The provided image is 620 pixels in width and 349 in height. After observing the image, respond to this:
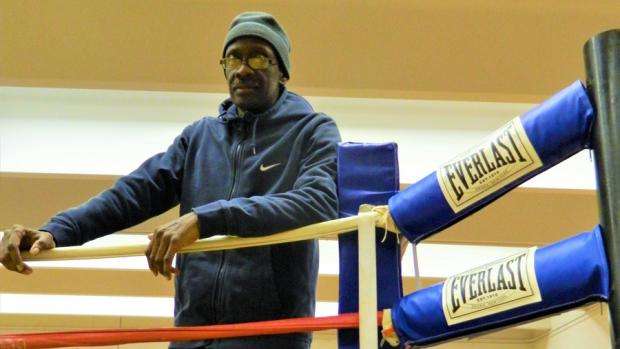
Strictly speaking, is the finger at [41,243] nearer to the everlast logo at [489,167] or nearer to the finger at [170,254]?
the finger at [170,254]

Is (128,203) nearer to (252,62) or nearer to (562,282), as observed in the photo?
(252,62)

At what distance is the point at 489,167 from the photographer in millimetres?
1245

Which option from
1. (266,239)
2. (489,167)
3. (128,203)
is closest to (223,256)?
(266,239)

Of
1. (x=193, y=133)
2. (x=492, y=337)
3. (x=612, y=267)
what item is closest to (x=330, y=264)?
(x=492, y=337)

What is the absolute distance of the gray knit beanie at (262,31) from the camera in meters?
1.65

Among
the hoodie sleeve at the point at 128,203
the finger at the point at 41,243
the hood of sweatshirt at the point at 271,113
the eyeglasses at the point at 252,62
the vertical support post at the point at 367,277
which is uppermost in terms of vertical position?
the eyeglasses at the point at 252,62

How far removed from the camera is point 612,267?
3.41 feet

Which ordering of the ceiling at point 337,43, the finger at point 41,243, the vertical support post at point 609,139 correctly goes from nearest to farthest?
the vertical support post at point 609,139
the finger at point 41,243
the ceiling at point 337,43

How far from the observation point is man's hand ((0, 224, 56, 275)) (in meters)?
1.49

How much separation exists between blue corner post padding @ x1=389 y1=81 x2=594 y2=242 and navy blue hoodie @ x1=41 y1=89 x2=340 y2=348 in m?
0.17

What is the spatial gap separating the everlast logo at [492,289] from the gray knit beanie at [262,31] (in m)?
0.64

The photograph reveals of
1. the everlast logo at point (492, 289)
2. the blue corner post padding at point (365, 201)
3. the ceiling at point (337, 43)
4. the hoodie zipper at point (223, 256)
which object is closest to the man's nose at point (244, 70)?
the hoodie zipper at point (223, 256)

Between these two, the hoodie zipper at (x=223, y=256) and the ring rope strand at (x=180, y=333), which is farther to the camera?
the hoodie zipper at (x=223, y=256)

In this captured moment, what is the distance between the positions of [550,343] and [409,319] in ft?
21.4
